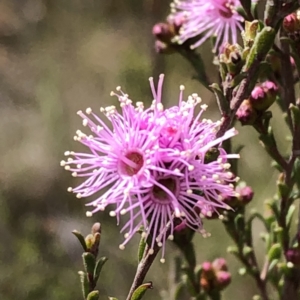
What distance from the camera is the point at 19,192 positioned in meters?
2.71

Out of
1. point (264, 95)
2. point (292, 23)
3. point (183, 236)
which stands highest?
point (292, 23)

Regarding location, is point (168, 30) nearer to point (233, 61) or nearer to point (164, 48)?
point (164, 48)

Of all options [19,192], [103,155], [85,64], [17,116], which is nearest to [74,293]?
[19,192]

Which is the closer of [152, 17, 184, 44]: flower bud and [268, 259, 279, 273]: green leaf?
[268, 259, 279, 273]: green leaf

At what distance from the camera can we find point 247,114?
2.74 ft

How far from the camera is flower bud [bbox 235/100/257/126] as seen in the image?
834 millimetres

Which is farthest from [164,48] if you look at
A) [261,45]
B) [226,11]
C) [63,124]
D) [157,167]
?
[63,124]

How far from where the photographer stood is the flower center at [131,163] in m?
0.64

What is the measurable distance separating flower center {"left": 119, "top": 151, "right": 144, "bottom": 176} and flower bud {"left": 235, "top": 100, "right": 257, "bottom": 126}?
25cm

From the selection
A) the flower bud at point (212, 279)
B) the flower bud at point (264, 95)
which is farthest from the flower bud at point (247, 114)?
the flower bud at point (212, 279)

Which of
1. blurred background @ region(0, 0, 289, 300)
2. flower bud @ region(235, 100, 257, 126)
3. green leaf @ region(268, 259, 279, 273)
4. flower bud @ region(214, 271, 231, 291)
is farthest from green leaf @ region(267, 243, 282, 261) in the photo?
blurred background @ region(0, 0, 289, 300)

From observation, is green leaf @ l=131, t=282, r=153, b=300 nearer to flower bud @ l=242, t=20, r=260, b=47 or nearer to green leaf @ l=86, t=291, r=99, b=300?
green leaf @ l=86, t=291, r=99, b=300

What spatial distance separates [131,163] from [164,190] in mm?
55

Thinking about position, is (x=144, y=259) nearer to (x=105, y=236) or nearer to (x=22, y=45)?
(x=105, y=236)
